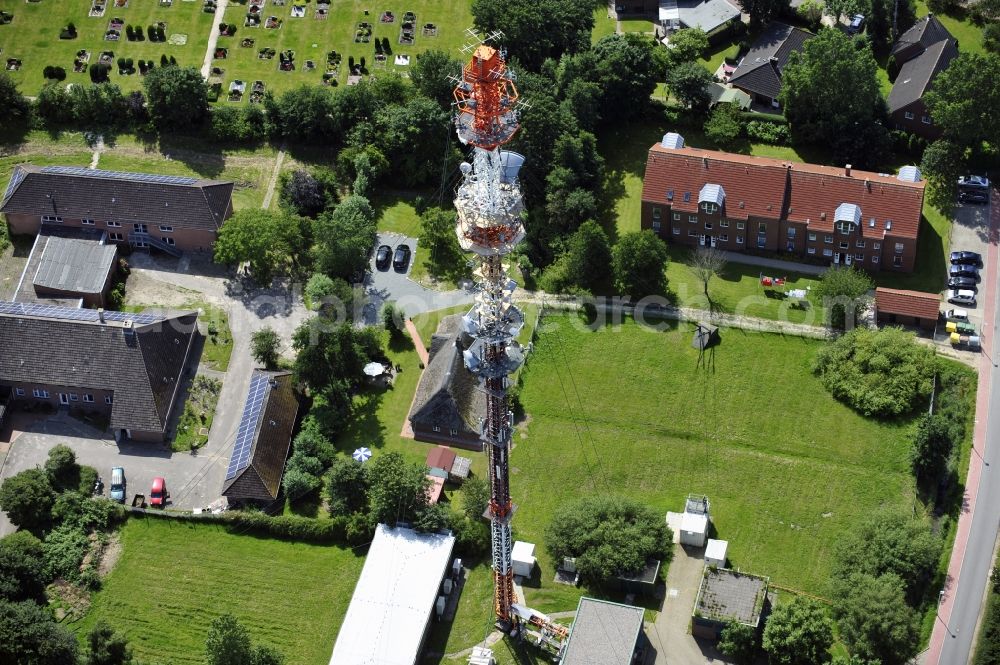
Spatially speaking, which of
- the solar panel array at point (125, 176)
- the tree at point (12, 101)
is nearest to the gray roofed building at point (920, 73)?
the solar panel array at point (125, 176)

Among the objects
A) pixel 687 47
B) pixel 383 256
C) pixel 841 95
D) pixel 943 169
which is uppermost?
pixel 687 47

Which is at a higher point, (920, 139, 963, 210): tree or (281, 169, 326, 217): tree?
(920, 139, 963, 210): tree

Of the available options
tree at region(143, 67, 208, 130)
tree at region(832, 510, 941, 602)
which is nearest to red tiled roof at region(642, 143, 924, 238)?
tree at region(832, 510, 941, 602)

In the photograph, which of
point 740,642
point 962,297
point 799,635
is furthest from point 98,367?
point 962,297

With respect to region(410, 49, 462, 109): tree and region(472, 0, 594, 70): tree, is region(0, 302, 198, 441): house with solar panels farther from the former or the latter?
region(472, 0, 594, 70): tree

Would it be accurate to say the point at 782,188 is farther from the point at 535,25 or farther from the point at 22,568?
the point at 22,568

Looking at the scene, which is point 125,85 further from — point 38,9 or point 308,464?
point 308,464

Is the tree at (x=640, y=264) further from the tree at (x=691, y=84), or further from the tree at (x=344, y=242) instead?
the tree at (x=344, y=242)
